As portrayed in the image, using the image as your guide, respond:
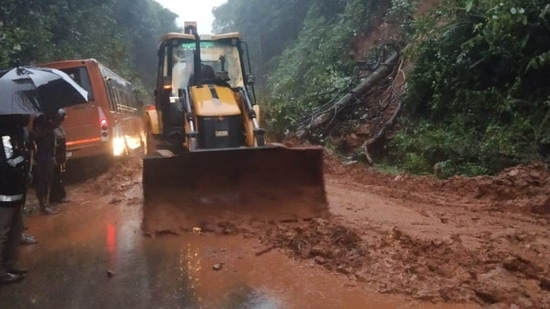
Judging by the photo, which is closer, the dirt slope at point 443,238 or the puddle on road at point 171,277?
the dirt slope at point 443,238

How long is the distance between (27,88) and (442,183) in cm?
639

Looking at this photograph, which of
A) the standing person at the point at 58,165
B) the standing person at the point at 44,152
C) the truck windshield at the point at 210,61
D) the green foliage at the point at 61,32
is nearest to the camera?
the standing person at the point at 44,152

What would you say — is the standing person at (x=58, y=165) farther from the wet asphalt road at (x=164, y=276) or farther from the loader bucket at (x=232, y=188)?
the loader bucket at (x=232, y=188)

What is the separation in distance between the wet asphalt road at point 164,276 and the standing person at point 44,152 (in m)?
1.33

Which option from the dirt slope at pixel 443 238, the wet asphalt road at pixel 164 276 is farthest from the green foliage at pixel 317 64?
the wet asphalt road at pixel 164 276

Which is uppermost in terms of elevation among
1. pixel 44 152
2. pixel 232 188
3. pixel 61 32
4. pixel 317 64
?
pixel 61 32

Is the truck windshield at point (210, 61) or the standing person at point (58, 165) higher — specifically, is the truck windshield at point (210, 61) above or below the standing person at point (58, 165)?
above

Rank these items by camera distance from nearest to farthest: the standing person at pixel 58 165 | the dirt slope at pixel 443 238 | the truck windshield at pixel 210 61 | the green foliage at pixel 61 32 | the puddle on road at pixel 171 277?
the dirt slope at pixel 443 238 < the puddle on road at pixel 171 277 < the standing person at pixel 58 165 < the truck windshield at pixel 210 61 < the green foliage at pixel 61 32

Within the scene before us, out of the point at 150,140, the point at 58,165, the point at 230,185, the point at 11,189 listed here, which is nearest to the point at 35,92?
the point at 11,189

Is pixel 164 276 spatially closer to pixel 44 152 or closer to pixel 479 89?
pixel 44 152

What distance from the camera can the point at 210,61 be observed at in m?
9.75

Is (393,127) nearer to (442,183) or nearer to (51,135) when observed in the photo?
(442,183)

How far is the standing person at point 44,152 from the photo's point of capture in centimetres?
808

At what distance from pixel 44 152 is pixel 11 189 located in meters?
2.98
